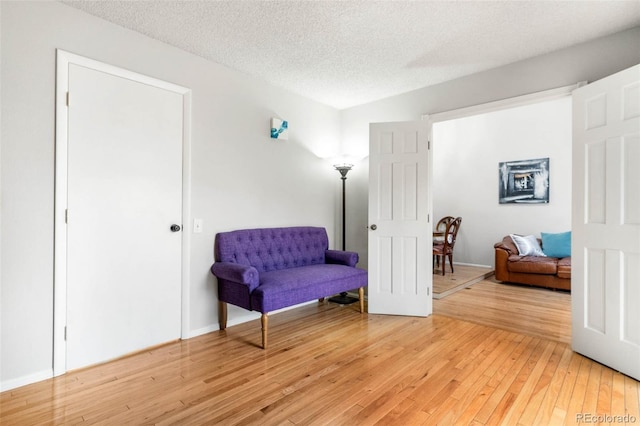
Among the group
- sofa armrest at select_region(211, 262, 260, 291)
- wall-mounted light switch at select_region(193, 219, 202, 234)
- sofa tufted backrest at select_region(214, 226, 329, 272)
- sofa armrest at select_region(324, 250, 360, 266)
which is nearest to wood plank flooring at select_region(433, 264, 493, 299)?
sofa armrest at select_region(324, 250, 360, 266)

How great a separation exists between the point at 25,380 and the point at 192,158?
192cm

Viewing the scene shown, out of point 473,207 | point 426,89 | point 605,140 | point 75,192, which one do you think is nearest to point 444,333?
point 605,140

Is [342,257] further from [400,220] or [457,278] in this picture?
[457,278]

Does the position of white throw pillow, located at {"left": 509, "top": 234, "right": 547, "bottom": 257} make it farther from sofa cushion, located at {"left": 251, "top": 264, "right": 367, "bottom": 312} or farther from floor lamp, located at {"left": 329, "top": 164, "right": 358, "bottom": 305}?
sofa cushion, located at {"left": 251, "top": 264, "right": 367, "bottom": 312}

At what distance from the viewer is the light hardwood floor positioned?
6.01 feet

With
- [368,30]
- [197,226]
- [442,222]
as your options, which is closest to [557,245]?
[442,222]

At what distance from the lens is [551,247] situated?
5.25 m

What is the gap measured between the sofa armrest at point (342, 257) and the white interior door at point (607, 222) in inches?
77.8

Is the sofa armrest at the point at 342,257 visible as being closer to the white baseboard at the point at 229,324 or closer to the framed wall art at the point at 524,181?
the white baseboard at the point at 229,324

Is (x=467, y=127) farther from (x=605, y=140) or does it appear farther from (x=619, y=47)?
(x=605, y=140)

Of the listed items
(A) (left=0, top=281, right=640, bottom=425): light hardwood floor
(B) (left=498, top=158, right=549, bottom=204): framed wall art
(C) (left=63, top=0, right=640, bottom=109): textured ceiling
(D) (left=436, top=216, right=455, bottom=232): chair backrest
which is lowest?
(A) (left=0, top=281, right=640, bottom=425): light hardwood floor

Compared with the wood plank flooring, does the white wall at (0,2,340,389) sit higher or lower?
higher

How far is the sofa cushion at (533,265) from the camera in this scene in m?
4.82

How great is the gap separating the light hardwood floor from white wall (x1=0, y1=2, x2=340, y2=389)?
1.25 ft
